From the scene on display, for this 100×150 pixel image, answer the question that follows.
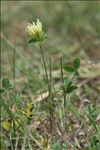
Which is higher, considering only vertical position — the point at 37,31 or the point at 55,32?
the point at 55,32

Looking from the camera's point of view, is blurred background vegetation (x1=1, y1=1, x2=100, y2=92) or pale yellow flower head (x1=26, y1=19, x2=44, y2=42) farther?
blurred background vegetation (x1=1, y1=1, x2=100, y2=92)

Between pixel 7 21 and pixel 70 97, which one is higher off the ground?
pixel 7 21

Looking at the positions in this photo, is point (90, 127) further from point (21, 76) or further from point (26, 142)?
point (21, 76)

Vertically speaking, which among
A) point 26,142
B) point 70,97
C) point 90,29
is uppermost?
point 90,29

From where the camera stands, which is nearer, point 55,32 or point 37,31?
point 37,31

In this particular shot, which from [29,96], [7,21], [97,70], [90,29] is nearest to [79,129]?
[29,96]

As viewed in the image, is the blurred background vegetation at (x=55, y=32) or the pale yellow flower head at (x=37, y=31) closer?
the pale yellow flower head at (x=37, y=31)

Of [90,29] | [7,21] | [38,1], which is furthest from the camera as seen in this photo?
[38,1]

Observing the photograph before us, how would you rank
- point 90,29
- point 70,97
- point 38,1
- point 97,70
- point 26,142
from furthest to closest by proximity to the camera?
point 38,1 → point 90,29 → point 97,70 → point 70,97 → point 26,142
